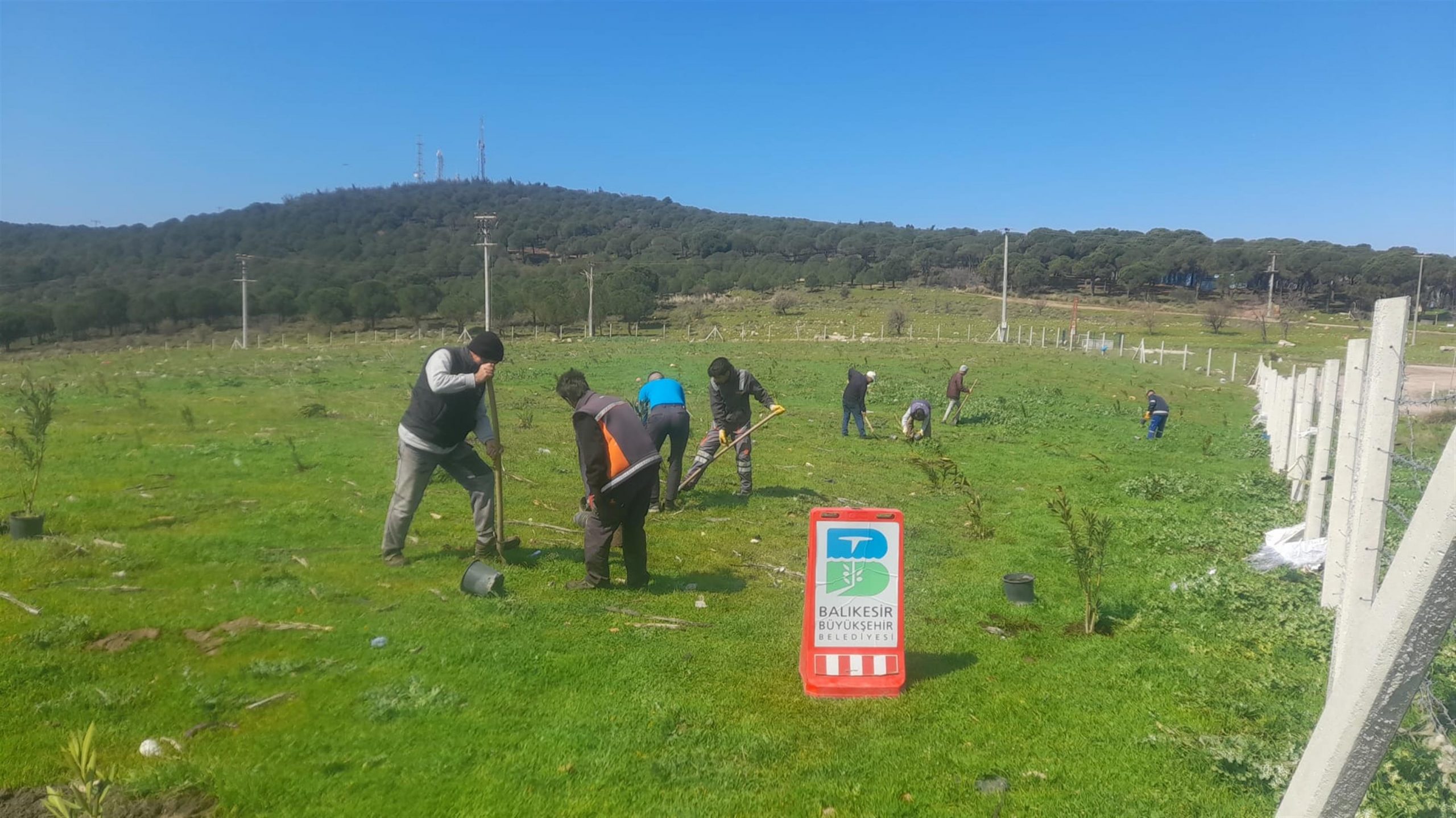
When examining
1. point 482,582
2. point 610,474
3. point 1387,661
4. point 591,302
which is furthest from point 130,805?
Result: point 591,302

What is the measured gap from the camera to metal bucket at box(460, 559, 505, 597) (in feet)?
24.3

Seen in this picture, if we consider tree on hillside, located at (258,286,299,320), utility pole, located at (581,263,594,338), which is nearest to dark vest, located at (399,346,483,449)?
tree on hillside, located at (258,286,299,320)

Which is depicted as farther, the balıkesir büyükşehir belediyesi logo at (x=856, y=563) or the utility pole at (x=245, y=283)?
the utility pole at (x=245, y=283)

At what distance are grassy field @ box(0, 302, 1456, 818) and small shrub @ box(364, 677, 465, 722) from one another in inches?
0.9

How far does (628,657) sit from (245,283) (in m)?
54.9

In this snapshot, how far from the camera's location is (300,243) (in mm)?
66750

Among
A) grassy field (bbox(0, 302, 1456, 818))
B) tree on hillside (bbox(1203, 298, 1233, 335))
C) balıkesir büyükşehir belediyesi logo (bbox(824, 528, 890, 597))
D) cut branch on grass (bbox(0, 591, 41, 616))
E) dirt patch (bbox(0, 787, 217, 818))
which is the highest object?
tree on hillside (bbox(1203, 298, 1233, 335))

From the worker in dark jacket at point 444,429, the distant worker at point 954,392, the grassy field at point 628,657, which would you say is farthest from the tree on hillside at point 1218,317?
the worker in dark jacket at point 444,429

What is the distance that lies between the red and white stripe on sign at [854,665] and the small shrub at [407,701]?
7.26ft

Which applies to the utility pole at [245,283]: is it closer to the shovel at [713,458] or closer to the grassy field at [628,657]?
the grassy field at [628,657]

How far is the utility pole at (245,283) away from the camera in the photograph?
5075 cm

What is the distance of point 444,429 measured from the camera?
7.89 meters

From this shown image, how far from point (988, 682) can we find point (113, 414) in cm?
1785

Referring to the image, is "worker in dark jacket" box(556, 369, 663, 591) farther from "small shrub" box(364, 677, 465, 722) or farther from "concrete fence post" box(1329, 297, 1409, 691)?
"concrete fence post" box(1329, 297, 1409, 691)
